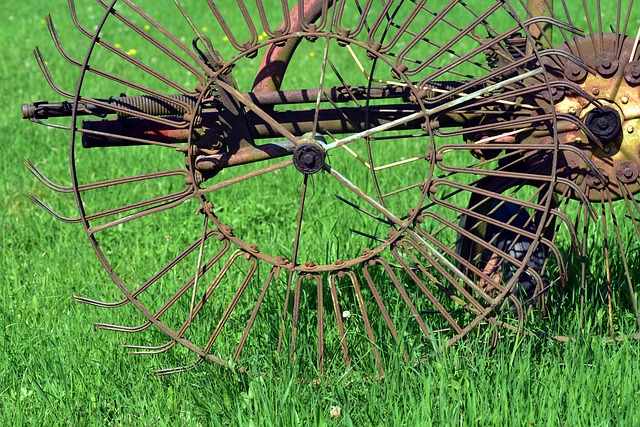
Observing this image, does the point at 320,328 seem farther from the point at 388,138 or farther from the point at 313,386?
the point at 388,138

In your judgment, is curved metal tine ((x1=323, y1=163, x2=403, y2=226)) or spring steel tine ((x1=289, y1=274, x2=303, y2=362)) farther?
spring steel tine ((x1=289, y1=274, x2=303, y2=362))

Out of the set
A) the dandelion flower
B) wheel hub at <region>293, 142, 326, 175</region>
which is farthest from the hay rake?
the dandelion flower

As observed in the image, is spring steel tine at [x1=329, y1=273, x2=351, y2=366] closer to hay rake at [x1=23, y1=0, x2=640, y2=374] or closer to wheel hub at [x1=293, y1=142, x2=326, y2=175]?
hay rake at [x1=23, y1=0, x2=640, y2=374]

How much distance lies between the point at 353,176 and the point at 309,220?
69 cm

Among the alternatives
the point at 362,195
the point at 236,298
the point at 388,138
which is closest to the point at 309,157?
the point at 362,195

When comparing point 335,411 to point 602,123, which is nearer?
point 335,411

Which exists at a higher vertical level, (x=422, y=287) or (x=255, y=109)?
(x=255, y=109)

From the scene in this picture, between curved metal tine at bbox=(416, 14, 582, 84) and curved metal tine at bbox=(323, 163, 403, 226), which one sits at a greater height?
curved metal tine at bbox=(416, 14, 582, 84)

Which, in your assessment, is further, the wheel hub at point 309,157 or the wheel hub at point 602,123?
the wheel hub at point 602,123

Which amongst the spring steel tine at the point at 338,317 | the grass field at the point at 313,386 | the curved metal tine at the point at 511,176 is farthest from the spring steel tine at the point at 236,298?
the curved metal tine at the point at 511,176

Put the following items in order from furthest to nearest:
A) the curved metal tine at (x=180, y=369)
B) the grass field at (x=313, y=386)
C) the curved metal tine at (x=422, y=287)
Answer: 1. the curved metal tine at (x=180, y=369)
2. the curved metal tine at (x=422, y=287)
3. the grass field at (x=313, y=386)

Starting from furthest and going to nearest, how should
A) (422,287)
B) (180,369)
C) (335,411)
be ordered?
(180,369)
(422,287)
(335,411)

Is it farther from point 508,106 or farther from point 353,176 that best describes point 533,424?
point 353,176

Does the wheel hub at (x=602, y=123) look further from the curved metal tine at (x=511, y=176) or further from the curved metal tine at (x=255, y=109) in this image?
the curved metal tine at (x=255, y=109)
